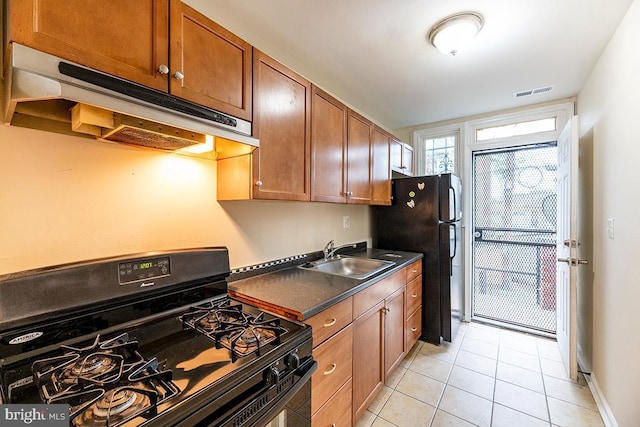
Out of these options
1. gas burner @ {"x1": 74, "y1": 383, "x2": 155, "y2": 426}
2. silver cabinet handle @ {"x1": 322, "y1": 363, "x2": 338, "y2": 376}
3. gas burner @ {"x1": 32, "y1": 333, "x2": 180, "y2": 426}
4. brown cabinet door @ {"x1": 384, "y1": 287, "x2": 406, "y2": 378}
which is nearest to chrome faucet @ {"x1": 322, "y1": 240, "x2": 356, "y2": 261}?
brown cabinet door @ {"x1": 384, "y1": 287, "x2": 406, "y2": 378}

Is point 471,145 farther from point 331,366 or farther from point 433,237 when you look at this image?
point 331,366

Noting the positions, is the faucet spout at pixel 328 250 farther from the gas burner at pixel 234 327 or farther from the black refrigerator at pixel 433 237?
the gas burner at pixel 234 327

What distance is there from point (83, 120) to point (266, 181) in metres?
0.74

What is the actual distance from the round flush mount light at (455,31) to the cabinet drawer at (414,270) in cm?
164

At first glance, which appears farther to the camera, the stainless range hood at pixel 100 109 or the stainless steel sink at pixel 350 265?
the stainless steel sink at pixel 350 265

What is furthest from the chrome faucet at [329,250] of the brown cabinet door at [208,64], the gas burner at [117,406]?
the gas burner at [117,406]

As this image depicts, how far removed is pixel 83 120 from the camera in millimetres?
895

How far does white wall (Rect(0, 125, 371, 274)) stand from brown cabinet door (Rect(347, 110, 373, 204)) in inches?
30.9

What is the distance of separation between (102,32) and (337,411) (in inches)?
74.4

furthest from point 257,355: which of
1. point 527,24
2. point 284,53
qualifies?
point 527,24

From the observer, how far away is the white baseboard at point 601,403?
1.60m

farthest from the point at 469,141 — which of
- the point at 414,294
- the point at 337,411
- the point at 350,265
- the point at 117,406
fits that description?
the point at 117,406

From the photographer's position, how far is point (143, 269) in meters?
1.11

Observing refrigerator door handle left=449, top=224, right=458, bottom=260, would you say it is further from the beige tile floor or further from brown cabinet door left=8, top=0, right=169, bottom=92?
brown cabinet door left=8, top=0, right=169, bottom=92
